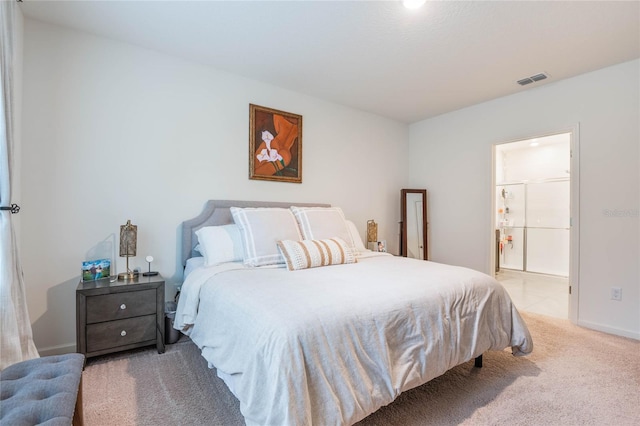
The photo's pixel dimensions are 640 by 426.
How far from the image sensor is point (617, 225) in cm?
290

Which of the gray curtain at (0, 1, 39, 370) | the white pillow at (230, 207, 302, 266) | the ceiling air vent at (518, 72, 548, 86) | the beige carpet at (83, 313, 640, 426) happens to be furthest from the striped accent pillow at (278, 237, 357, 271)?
the ceiling air vent at (518, 72, 548, 86)

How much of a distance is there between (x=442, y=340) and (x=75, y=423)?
1.83 metres

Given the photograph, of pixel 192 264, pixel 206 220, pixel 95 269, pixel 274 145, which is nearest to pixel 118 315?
pixel 95 269

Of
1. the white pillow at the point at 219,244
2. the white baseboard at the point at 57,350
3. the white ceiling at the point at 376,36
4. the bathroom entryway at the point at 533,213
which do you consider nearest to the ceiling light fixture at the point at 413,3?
the white ceiling at the point at 376,36

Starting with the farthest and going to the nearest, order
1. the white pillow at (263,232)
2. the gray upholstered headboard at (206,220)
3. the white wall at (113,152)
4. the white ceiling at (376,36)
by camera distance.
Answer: the gray upholstered headboard at (206,220)
the white pillow at (263,232)
the white wall at (113,152)
the white ceiling at (376,36)

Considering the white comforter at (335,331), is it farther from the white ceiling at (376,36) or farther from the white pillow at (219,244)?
the white ceiling at (376,36)

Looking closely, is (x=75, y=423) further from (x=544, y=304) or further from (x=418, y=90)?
(x=544, y=304)

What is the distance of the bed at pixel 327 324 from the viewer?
1226 mm

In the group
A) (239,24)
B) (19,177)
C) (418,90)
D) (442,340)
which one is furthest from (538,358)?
(19,177)

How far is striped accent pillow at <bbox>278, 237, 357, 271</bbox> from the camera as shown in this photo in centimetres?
236

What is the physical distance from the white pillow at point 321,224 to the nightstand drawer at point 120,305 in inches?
53.7

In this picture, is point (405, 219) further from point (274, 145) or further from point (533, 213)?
point (533, 213)

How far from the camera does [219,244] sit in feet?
8.40

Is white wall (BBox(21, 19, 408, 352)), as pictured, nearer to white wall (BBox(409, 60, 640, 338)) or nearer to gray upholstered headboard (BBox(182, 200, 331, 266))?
gray upholstered headboard (BBox(182, 200, 331, 266))
